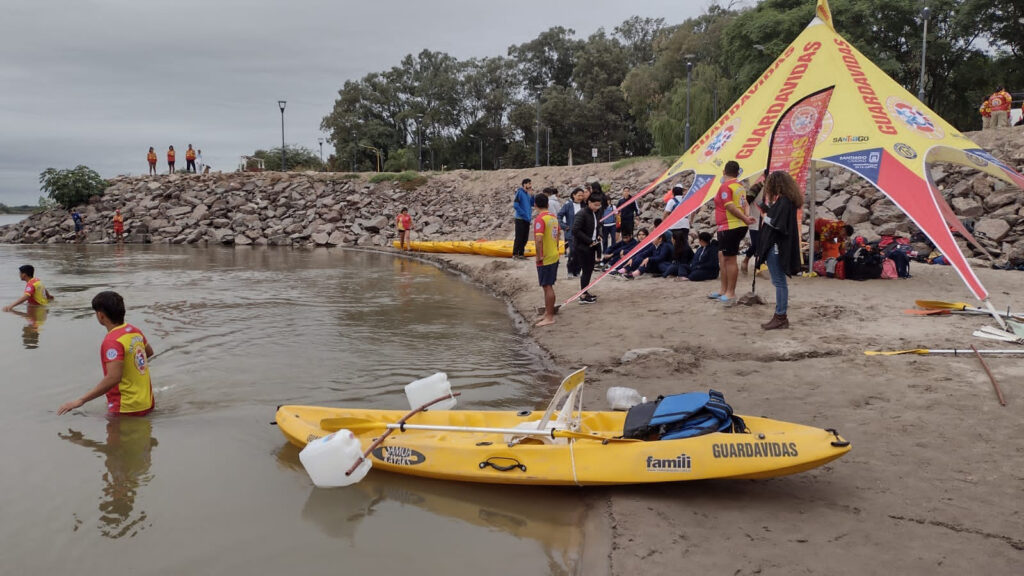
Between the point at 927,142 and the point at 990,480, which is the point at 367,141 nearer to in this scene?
the point at 927,142

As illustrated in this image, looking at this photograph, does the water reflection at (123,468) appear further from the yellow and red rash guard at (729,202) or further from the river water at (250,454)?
the yellow and red rash guard at (729,202)

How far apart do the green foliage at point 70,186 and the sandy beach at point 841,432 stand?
3503cm

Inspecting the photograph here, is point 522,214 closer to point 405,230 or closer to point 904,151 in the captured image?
point 904,151

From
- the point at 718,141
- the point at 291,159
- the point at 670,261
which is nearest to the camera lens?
the point at 718,141

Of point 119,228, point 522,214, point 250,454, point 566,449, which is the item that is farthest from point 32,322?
point 119,228

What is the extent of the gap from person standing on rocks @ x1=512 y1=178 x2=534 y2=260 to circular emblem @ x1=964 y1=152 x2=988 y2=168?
792 centimetres

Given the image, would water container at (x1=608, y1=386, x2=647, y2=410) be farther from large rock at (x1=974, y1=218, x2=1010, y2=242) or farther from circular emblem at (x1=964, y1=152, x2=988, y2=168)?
large rock at (x1=974, y1=218, x2=1010, y2=242)

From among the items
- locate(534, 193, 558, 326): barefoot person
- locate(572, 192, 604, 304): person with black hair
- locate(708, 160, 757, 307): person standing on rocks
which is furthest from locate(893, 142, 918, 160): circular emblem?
locate(534, 193, 558, 326): barefoot person

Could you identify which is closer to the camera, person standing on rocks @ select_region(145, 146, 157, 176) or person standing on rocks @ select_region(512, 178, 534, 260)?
person standing on rocks @ select_region(512, 178, 534, 260)

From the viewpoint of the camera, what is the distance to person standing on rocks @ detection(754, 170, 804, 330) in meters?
7.39

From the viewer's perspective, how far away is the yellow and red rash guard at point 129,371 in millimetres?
5289

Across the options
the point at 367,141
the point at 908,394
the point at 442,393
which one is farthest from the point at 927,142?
the point at 367,141

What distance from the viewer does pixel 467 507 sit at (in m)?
4.26

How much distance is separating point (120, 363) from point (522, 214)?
1108 centimetres
